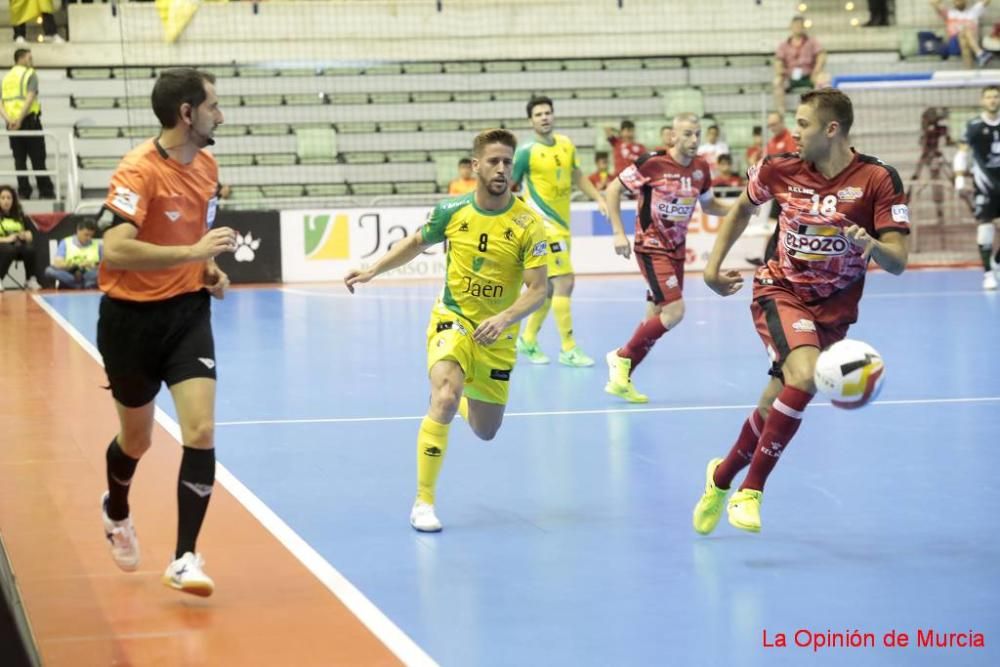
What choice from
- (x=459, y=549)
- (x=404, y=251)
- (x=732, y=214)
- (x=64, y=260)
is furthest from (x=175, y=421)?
(x=64, y=260)

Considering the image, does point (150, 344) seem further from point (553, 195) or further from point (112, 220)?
point (553, 195)

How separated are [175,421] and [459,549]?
387 cm

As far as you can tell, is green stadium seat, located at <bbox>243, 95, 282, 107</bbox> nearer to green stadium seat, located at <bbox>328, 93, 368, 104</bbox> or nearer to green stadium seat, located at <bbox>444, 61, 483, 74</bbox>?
green stadium seat, located at <bbox>328, 93, 368, 104</bbox>

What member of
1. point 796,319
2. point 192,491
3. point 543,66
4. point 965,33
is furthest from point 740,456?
point 965,33

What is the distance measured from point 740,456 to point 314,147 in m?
19.0

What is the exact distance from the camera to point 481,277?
673 cm

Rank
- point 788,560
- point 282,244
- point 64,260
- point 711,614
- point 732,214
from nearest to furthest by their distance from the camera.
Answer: point 711,614 < point 788,560 < point 732,214 < point 64,260 < point 282,244

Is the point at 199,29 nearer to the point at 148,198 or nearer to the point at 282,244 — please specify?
the point at 282,244

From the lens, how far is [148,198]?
5.21 metres

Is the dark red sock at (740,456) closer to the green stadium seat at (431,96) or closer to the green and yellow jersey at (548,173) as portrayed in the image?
the green and yellow jersey at (548,173)

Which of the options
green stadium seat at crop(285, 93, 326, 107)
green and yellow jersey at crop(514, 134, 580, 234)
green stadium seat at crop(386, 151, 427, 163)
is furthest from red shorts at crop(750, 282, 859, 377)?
green stadium seat at crop(285, 93, 326, 107)

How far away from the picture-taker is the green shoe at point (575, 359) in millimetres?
11781

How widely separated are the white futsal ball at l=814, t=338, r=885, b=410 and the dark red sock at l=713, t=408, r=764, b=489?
58 centimetres

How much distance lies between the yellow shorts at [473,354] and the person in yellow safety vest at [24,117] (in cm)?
1574
